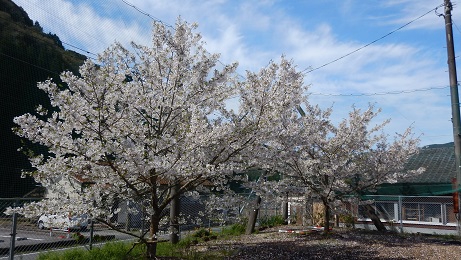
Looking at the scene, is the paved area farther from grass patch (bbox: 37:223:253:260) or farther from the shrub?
the shrub

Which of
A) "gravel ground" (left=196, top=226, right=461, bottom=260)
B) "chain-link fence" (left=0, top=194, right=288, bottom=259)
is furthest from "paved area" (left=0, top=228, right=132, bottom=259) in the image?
"gravel ground" (left=196, top=226, right=461, bottom=260)

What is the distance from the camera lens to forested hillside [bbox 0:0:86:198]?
11.3 metres

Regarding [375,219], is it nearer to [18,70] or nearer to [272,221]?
Result: [272,221]

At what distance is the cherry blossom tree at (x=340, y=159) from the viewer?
39.2ft

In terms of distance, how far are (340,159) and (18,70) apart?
29.3ft

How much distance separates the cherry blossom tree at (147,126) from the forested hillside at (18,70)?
5.13 metres

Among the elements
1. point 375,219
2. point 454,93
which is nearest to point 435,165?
point 454,93

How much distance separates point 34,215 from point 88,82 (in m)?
1.88

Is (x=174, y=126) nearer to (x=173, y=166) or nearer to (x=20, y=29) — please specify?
(x=173, y=166)

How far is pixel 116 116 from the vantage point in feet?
20.7

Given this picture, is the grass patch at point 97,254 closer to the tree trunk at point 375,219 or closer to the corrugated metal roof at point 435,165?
the tree trunk at point 375,219

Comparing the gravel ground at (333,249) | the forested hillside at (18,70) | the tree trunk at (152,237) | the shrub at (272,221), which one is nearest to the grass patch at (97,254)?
the tree trunk at (152,237)

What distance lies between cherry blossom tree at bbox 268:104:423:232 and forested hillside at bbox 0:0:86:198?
6.47 metres

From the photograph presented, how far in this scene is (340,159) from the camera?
12289 millimetres
